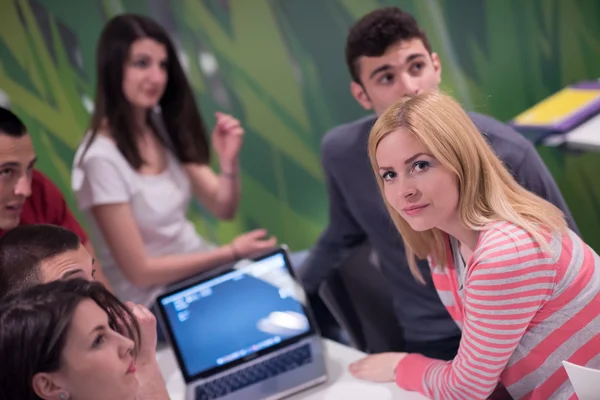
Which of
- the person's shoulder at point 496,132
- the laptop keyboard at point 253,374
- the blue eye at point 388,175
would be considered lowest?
the laptop keyboard at point 253,374

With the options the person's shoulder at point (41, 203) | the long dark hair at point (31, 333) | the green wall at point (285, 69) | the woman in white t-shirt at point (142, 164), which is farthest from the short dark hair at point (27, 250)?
the green wall at point (285, 69)

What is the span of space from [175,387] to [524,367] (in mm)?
829

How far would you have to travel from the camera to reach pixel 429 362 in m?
1.56

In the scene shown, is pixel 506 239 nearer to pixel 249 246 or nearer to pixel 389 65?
pixel 389 65

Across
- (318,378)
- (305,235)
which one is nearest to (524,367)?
(318,378)

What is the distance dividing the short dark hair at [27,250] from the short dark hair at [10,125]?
33cm

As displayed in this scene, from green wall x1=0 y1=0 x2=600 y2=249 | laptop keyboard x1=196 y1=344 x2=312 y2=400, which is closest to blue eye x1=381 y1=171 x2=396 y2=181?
laptop keyboard x1=196 y1=344 x2=312 y2=400

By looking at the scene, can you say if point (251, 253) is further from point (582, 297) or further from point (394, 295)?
point (582, 297)

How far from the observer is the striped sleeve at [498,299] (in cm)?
131

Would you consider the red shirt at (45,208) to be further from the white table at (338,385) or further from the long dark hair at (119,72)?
the white table at (338,385)

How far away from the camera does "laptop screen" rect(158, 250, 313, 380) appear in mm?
1766

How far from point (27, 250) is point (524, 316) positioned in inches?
37.7

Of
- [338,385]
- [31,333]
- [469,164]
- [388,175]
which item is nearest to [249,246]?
[338,385]

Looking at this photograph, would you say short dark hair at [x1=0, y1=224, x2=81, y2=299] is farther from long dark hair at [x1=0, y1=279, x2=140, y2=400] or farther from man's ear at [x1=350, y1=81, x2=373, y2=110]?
man's ear at [x1=350, y1=81, x2=373, y2=110]
